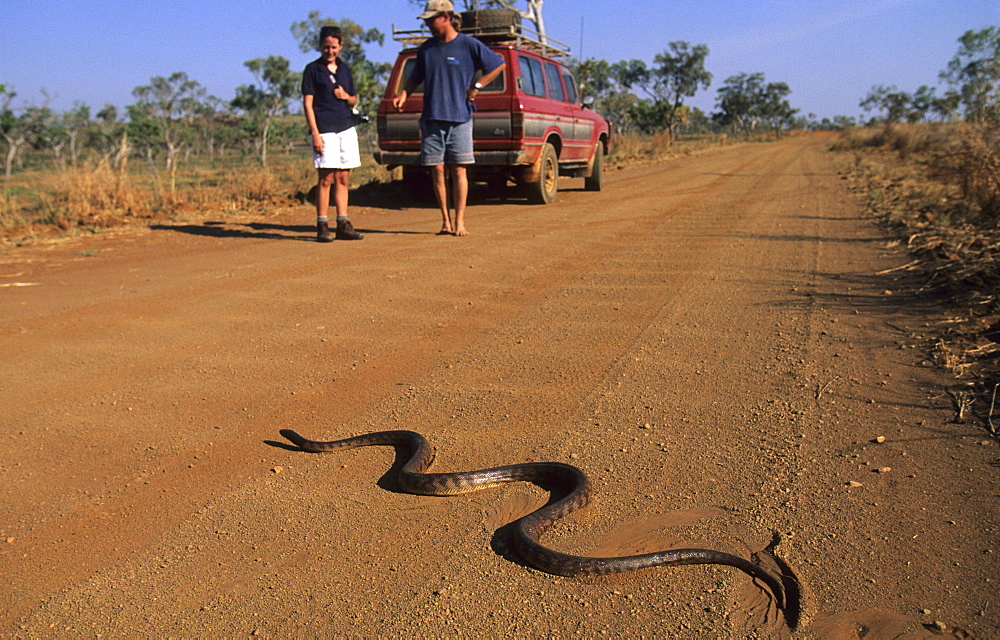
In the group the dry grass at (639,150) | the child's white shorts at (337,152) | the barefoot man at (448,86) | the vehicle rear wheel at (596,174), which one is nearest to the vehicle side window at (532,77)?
the vehicle rear wheel at (596,174)

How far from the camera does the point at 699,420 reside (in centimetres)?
348

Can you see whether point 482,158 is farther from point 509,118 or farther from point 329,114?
point 329,114

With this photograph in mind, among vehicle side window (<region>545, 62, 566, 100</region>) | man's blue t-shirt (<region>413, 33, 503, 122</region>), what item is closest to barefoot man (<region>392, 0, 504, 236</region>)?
man's blue t-shirt (<region>413, 33, 503, 122</region>)

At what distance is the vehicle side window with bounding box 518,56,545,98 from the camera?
11.4 meters

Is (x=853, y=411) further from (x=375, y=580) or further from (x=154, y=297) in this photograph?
(x=154, y=297)

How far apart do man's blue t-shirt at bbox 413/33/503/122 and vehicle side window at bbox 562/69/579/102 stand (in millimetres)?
5512

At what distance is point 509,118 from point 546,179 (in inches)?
63.0

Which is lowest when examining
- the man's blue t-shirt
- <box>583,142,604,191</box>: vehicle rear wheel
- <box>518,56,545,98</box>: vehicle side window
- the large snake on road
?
the large snake on road

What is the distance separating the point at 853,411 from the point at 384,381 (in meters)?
2.39

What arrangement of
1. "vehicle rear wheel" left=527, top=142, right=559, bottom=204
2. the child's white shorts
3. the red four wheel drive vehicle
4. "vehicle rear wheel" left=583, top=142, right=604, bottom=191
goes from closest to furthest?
the child's white shorts, the red four wheel drive vehicle, "vehicle rear wheel" left=527, top=142, right=559, bottom=204, "vehicle rear wheel" left=583, top=142, right=604, bottom=191

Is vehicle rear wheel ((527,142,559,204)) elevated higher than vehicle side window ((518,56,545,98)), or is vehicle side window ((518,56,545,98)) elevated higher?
vehicle side window ((518,56,545,98))

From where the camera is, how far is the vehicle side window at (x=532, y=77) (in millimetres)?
11391

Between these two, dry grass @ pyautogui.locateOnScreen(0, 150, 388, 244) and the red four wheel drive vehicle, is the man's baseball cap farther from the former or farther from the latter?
dry grass @ pyautogui.locateOnScreen(0, 150, 388, 244)

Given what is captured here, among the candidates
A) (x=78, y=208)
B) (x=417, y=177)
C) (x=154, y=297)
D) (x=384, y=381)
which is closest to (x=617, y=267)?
(x=384, y=381)
